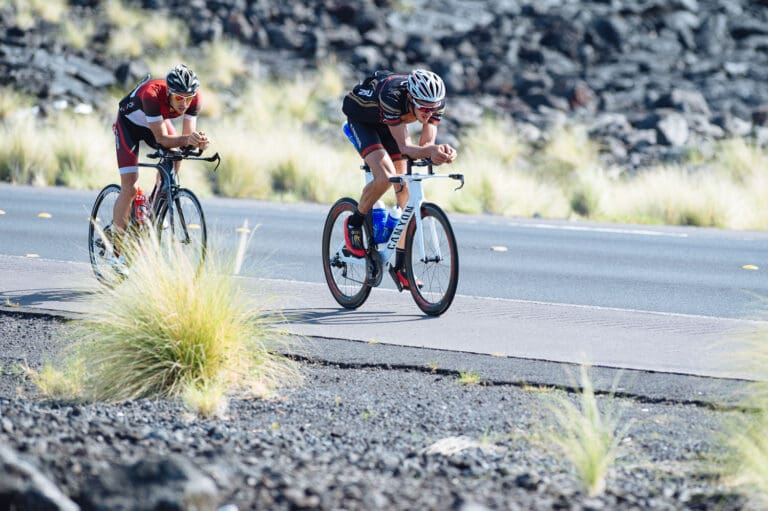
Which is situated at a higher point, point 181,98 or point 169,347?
point 181,98

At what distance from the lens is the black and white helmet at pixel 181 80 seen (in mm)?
8953

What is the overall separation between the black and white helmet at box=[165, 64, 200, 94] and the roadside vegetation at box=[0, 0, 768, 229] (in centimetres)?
953

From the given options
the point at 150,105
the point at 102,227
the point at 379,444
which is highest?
the point at 150,105

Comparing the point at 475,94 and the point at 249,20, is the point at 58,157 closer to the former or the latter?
the point at 475,94

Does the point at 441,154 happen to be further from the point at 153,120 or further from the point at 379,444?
the point at 379,444

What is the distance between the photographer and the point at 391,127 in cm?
857

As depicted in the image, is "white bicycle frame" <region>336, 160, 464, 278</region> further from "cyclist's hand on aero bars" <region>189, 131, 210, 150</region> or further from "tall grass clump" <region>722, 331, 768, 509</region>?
"tall grass clump" <region>722, 331, 768, 509</region>

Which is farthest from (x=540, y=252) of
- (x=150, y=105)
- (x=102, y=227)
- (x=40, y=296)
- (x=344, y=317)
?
(x=40, y=296)

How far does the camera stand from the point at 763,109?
31.9 m

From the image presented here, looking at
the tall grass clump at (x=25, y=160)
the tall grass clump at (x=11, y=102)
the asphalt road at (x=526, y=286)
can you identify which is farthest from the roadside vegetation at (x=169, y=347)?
the tall grass clump at (x=11, y=102)

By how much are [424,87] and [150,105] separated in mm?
2191

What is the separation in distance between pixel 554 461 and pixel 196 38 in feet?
116

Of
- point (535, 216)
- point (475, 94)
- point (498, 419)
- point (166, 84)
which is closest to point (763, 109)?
point (475, 94)

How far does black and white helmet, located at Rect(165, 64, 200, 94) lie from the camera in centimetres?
895
